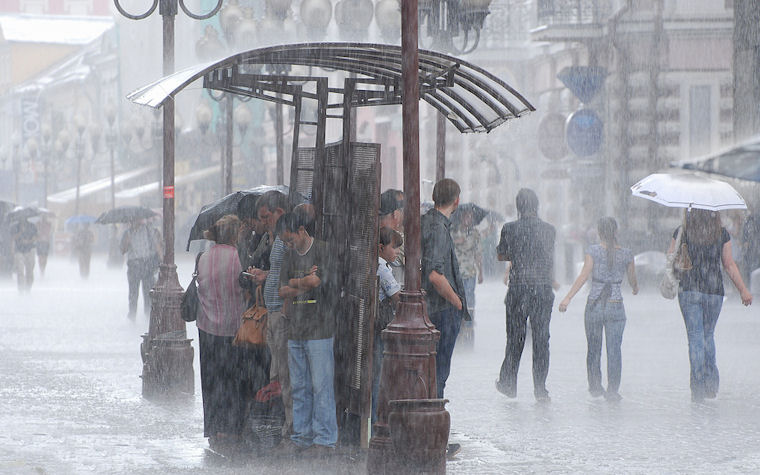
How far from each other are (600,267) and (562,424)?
2.02 m

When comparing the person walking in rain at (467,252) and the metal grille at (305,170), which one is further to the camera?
the person walking in rain at (467,252)

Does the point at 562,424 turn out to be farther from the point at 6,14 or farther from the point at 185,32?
the point at 6,14

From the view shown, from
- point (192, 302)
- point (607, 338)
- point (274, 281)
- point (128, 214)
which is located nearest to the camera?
point (274, 281)

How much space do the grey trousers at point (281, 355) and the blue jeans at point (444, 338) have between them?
0.99 metres

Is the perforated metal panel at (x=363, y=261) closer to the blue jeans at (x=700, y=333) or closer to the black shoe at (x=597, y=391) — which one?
the black shoe at (x=597, y=391)

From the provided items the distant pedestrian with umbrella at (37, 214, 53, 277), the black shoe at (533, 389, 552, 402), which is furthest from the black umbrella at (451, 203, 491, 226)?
the distant pedestrian with umbrella at (37, 214, 53, 277)

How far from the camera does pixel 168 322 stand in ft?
40.5

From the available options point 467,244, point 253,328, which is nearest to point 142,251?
point 467,244

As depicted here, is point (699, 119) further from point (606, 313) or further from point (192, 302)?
point (192, 302)

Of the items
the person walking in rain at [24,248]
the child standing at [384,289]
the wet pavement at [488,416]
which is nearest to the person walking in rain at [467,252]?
the wet pavement at [488,416]

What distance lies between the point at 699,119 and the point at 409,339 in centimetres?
2246

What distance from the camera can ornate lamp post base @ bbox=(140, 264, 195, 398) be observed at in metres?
12.1

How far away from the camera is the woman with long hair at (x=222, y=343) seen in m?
9.24

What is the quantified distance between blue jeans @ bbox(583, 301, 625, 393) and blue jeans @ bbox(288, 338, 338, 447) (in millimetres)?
3658
